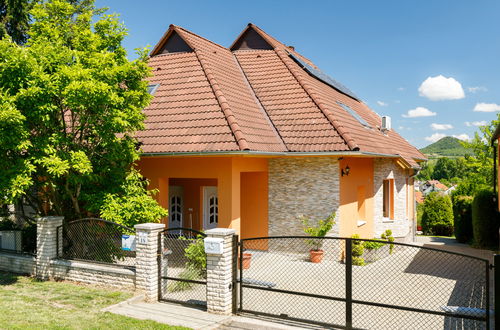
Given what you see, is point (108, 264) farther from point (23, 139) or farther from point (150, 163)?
point (150, 163)

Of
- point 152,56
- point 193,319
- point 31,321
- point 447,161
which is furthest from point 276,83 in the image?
point 447,161

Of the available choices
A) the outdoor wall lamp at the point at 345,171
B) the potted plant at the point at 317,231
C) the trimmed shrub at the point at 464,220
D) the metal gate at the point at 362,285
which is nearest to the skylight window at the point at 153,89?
the metal gate at the point at 362,285

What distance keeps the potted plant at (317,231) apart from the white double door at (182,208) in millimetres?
3761

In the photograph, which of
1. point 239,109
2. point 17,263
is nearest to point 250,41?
point 239,109

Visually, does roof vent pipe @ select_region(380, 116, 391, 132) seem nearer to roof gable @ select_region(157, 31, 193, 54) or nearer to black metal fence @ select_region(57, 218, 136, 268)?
roof gable @ select_region(157, 31, 193, 54)

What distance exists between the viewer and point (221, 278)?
7668 mm

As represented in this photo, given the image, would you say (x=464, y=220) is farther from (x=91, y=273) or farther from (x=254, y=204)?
(x=91, y=273)

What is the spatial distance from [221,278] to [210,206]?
25.0 ft

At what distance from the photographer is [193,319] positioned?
7.45 meters

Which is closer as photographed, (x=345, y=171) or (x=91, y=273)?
(x=91, y=273)

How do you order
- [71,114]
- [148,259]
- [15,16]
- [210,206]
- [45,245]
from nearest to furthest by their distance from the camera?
[148,259]
[45,245]
[71,114]
[210,206]
[15,16]

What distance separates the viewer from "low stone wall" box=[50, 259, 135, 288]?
9047 millimetres

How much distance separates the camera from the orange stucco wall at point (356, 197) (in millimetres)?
13156

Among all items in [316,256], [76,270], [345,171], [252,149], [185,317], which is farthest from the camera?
[345,171]
